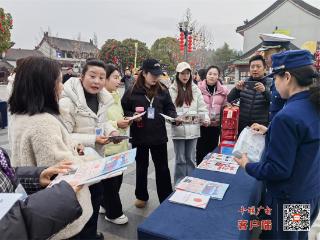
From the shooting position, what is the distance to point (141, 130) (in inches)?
111

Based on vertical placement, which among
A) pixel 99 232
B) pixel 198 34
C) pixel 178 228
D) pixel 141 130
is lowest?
pixel 99 232

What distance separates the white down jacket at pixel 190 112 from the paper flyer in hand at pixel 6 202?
2.29m

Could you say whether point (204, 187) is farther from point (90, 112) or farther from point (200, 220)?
point (90, 112)

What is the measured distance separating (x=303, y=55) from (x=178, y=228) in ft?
3.93

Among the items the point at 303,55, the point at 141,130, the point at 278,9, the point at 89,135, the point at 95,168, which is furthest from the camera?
the point at 278,9

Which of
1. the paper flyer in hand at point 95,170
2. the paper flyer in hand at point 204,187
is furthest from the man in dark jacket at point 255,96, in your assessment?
the paper flyer in hand at point 95,170

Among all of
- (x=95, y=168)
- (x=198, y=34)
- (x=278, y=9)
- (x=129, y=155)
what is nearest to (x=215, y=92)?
(x=129, y=155)

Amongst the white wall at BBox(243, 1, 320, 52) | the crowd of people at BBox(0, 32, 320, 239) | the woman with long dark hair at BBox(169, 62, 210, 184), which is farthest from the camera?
the white wall at BBox(243, 1, 320, 52)

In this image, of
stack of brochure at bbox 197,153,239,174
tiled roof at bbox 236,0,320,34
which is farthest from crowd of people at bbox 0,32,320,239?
tiled roof at bbox 236,0,320,34

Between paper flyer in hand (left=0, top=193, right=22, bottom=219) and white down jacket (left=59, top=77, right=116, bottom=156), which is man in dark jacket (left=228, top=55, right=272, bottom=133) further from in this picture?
paper flyer in hand (left=0, top=193, right=22, bottom=219)

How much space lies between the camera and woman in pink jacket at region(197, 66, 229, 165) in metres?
3.56

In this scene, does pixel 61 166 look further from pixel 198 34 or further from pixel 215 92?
pixel 198 34

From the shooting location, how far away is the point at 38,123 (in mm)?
1424

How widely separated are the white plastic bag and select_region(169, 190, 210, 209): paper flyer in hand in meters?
0.37
